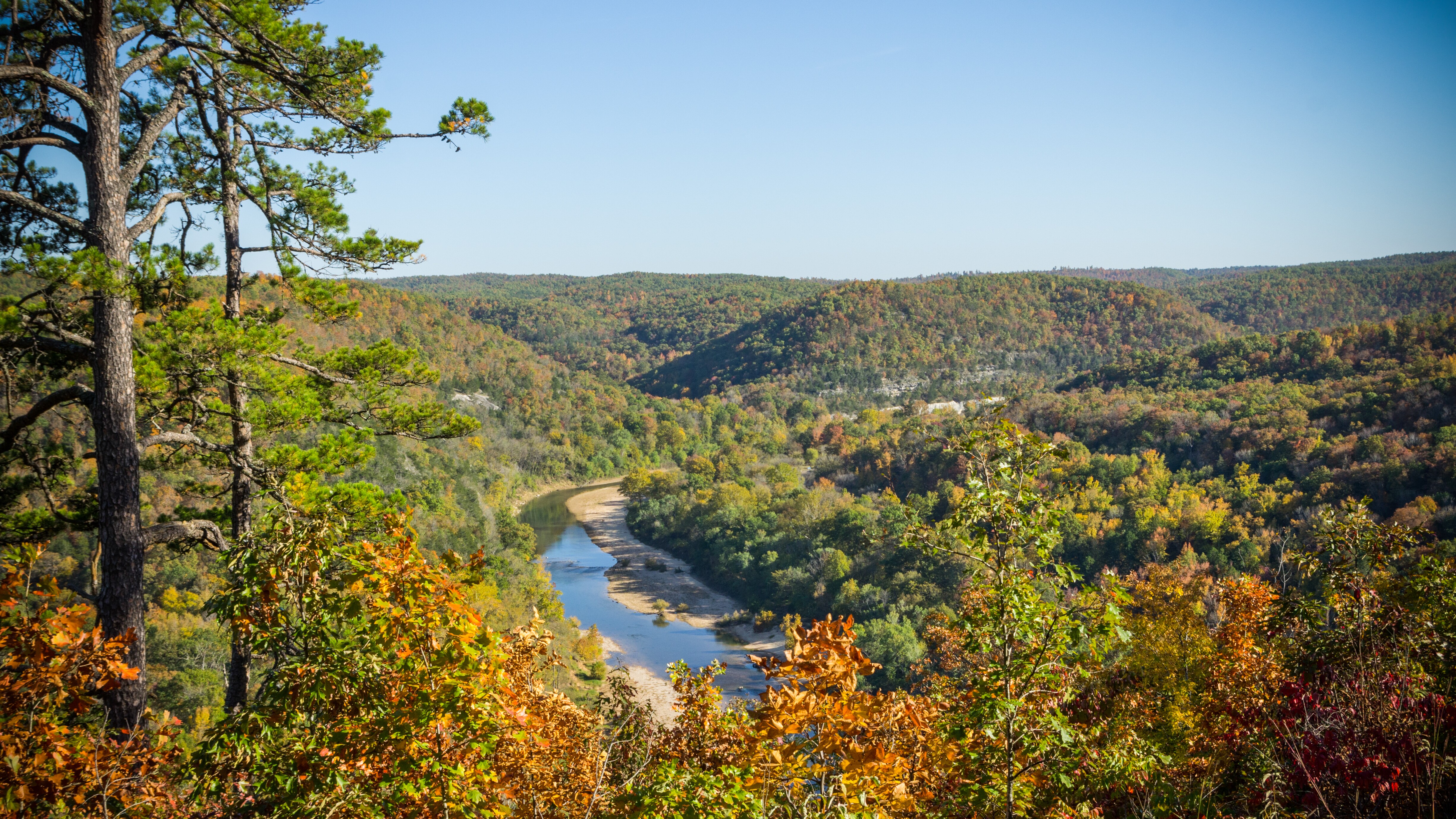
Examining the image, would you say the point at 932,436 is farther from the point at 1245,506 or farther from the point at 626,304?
the point at 626,304

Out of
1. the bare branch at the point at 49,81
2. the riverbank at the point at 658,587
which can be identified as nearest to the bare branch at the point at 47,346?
the bare branch at the point at 49,81

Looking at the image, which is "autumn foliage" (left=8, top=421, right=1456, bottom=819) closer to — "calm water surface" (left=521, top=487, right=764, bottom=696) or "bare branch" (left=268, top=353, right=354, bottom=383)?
"bare branch" (left=268, top=353, right=354, bottom=383)

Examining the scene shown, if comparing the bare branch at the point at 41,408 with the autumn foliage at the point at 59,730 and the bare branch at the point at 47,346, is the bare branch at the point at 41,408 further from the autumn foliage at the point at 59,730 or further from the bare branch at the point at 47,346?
the autumn foliage at the point at 59,730

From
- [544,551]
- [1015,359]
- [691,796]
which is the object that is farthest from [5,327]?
[1015,359]

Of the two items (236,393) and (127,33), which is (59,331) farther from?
(127,33)

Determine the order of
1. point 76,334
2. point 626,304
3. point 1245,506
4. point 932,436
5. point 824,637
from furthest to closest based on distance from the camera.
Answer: point 626,304
point 1245,506
point 76,334
point 932,436
point 824,637

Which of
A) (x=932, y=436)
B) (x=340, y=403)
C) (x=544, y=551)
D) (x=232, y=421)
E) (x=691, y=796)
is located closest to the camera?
(x=691, y=796)
